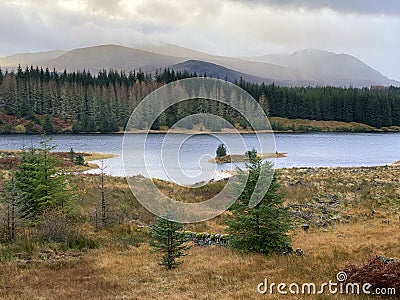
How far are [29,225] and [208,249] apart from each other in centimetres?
823

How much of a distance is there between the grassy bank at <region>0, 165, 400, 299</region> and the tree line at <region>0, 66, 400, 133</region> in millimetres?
94842

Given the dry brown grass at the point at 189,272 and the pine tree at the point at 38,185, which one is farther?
the pine tree at the point at 38,185

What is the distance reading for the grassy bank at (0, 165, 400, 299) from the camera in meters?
11.4

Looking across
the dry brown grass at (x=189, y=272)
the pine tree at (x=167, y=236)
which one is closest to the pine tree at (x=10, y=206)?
the dry brown grass at (x=189, y=272)

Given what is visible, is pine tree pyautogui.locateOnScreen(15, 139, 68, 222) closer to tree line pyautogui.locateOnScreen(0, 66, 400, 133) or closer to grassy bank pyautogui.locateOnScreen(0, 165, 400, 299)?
grassy bank pyautogui.locateOnScreen(0, 165, 400, 299)

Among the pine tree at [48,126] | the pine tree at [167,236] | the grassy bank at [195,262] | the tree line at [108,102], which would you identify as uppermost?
the tree line at [108,102]

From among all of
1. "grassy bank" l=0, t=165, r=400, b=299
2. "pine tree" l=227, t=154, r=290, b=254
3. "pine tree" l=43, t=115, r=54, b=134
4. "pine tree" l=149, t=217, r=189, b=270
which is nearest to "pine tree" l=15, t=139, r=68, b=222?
"grassy bank" l=0, t=165, r=400, b=299

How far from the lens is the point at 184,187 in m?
37.7

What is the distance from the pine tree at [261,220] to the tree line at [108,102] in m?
102

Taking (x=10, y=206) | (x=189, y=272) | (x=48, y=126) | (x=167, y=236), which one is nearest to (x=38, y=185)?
(x=10, y=206)

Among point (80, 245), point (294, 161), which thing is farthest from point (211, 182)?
point (294, 161)

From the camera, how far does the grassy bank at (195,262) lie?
37.3ft

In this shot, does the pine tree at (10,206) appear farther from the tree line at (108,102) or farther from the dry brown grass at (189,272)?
the tree line at (108,102)

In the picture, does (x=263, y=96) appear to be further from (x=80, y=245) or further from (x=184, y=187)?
(x=80, y=245)
